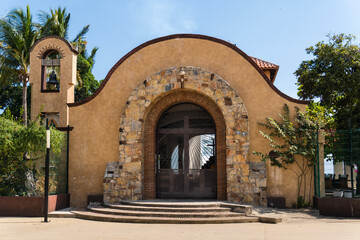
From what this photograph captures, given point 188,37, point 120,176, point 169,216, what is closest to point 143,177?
point 120,176

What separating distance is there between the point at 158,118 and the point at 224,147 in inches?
108

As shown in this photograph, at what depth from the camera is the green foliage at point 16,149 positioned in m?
12.9

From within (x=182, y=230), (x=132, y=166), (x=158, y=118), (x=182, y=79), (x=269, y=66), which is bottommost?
(x=182, y=230)

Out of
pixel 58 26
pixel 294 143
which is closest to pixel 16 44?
pixel 58 26

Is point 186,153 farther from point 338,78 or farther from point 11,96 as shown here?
point 11,96

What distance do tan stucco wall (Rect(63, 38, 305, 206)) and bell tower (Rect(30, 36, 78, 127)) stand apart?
80cm

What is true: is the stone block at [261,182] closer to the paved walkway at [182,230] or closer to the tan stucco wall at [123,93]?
the paved walkway at [182,230]

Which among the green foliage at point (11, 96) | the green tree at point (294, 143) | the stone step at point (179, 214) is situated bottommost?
the stone step at point (179, 214)

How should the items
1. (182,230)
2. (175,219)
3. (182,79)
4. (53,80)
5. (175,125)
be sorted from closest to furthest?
(182,230) → (175,219) → (182,79) → (175,125) → (53,80)

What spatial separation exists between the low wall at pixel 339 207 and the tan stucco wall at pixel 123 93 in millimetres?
4000

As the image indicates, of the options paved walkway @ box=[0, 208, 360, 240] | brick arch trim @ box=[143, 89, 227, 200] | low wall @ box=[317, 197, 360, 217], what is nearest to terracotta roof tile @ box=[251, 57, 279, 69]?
brick arch trim @ box=[143, 89, 227, 200]

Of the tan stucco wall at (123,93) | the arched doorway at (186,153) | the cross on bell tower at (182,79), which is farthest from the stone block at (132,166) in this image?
the cross on bell tower at (182,79)

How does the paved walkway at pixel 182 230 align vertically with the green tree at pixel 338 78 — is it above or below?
below

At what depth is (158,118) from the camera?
15242 mm
